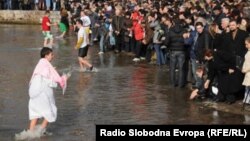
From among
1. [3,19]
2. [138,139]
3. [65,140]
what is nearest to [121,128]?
[138,139]

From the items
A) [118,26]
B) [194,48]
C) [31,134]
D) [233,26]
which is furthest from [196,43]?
[118,26]

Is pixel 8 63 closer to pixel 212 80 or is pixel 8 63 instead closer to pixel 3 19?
pixel 212 80

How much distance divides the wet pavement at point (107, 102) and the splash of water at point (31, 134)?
7.4 inches

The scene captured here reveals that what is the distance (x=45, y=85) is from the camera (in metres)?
12.0

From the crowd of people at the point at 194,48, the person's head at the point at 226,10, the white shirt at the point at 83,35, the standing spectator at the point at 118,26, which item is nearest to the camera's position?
the crowd of people at the point at 194,48

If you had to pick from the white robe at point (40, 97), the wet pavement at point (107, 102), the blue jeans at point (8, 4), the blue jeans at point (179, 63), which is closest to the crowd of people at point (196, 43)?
the blue jeans at point (179, 63)

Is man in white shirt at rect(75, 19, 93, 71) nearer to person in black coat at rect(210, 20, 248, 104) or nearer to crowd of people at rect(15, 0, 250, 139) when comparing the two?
crowd of people at rect(15, 0, 250, 139)

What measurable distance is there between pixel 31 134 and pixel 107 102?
3.68m

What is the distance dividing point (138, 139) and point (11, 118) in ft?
14.2

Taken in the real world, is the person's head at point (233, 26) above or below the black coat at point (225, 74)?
above

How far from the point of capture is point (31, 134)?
12.1 metres

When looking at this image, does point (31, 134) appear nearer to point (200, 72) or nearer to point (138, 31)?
point (200, 72)

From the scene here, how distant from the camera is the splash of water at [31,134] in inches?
471

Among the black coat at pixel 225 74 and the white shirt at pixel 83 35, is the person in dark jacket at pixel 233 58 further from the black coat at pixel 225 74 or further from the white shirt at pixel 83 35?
the white shirt at pixel 83 35
